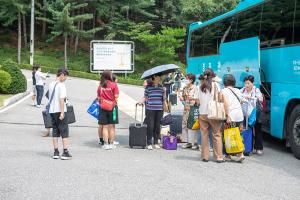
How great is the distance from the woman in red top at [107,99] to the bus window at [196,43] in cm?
699

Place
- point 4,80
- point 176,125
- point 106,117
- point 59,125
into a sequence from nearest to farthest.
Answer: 1. point 59,125
2. point 106,117
3. point 176,125
4. point 4,80

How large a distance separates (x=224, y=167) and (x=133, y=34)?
38.6 meters

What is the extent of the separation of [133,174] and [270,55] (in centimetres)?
464

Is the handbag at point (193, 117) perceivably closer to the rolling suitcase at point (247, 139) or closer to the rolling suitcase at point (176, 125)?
the rolling suitcase at point (176, 125)

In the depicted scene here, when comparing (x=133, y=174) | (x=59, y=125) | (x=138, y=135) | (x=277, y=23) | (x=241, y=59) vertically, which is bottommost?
(x=133, y=174)

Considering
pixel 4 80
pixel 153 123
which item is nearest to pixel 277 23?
pixel 153 123

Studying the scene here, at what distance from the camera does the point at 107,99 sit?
9.96 meters

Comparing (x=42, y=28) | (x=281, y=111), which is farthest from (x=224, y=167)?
(x=42, y=28)

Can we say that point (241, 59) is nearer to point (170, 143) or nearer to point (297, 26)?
point (297, 26)

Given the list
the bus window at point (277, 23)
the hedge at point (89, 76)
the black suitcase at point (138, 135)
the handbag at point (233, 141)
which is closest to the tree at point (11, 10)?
the hedge at point (89, 76)

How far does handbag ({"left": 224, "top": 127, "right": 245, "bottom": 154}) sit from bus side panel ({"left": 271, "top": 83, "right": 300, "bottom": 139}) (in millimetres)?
1513

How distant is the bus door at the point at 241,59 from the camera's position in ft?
35.2

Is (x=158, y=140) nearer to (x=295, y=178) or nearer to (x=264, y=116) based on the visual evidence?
(x=264, y=116)

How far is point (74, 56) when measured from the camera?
48.4 metres
